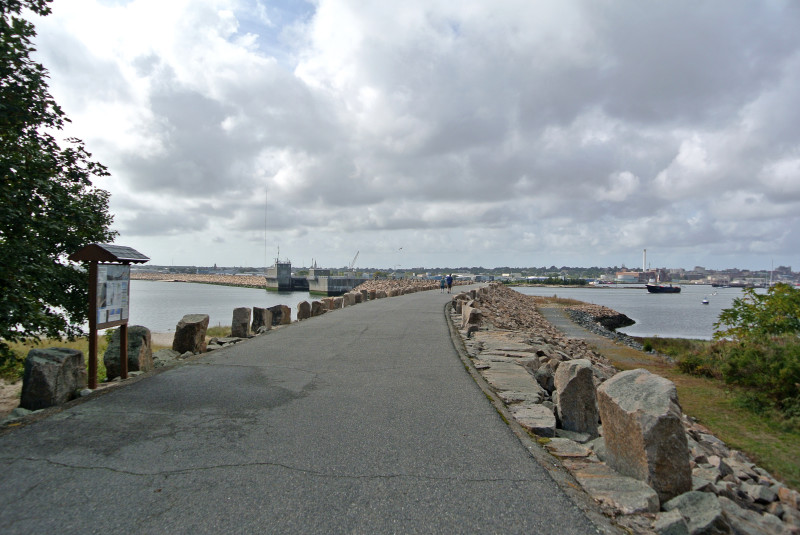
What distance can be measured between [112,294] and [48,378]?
58.5 inches

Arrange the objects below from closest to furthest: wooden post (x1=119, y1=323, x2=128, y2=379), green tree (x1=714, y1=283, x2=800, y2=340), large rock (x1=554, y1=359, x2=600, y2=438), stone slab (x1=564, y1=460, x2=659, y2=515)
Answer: stone slab (x1=564, y1=460, x2=659, y2=515) < large rock (x1=554, y1=359, x2=600, y2=438) < wooden post (x1=119, y1=323, x2=128, y2=379) < green tree (x1=714, y1=283, x2=800, y2=340)

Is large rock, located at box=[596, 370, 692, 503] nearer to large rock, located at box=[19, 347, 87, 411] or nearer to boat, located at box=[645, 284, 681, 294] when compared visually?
large rock, located at box=[19, 347, 87, 411]

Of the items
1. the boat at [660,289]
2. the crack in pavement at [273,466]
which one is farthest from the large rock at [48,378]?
the boat at [660,289]

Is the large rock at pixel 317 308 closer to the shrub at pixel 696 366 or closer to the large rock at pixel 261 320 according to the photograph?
the large rock at pixel 261 320

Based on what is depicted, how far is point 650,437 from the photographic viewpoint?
4164mm

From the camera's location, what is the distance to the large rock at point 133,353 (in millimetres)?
7781

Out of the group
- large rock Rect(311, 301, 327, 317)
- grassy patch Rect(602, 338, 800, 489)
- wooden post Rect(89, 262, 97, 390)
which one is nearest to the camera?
wooden post Rect(89, 262, 97, 390)

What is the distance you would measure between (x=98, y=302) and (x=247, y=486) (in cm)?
405

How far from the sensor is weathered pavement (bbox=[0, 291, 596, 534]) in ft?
11.4

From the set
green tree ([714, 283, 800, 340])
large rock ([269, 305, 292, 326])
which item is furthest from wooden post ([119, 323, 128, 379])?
green tree ([714, 283, 800, 340])

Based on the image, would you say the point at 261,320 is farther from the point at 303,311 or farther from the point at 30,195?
the point at 30,195

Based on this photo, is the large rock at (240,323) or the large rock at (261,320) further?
the large rock at (261,320)

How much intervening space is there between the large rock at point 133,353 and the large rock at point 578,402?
588 cm

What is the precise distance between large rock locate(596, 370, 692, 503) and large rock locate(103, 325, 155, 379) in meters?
6.41
